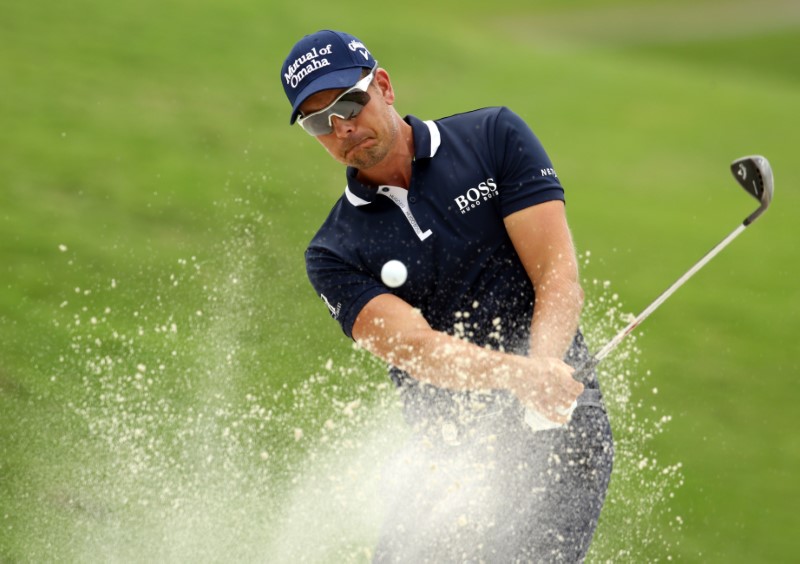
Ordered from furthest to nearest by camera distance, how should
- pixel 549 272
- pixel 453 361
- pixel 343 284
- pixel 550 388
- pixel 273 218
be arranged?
pixel 273 218 → pixel 343 284 → pixel 549 272 → pixel 453 361 → pixel 550 388

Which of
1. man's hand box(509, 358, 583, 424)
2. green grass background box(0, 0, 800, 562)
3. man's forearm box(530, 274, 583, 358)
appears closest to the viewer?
man's hand box(509, 358, 583, 424)

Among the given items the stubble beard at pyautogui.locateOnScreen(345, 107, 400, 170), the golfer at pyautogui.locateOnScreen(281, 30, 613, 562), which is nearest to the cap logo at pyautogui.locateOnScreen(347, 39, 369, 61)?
the golfer at pyautogui.locateOnScreen(281, 30, 613, 562)

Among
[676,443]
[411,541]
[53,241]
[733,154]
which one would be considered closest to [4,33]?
[53,241]

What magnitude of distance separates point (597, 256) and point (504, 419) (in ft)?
15.4

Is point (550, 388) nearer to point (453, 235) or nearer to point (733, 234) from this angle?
point (453, 235)

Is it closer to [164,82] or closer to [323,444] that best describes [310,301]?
[323,444]

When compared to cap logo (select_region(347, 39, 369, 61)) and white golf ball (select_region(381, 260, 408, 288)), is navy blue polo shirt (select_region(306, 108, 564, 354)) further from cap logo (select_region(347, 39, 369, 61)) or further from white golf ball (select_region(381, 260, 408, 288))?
cap logo (select_region(347, 39, 369, 61))

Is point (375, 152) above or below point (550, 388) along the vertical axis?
above

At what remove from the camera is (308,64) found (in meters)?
2.99

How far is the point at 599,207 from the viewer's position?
28.4 ft

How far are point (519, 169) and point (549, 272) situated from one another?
30 centimetres

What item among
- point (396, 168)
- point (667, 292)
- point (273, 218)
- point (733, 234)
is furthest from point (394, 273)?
point (273, 218)

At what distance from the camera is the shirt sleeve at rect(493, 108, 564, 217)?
120 inches

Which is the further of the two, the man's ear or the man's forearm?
the man's ear
